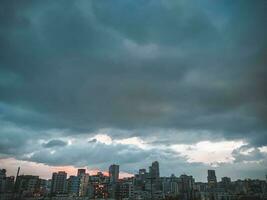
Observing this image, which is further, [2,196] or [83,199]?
[83,199]

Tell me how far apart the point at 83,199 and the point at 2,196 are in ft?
176

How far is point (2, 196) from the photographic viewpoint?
14625 cm

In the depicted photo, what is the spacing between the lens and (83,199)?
18062 centimetres

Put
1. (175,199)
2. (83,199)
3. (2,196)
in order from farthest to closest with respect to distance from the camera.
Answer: (175,199) < (83,199) < (2,196)

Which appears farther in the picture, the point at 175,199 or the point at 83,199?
the point at 175,199

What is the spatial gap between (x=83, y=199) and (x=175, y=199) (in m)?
67.2

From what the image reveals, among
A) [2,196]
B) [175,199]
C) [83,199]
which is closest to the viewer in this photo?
[2,196]

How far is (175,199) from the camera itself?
640 ft

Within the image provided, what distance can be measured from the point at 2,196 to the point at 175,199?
116546mm

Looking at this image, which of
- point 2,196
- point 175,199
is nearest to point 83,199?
point 2,196

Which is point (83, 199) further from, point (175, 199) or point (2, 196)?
A: point (175, 199)
